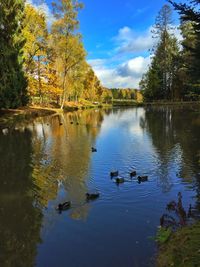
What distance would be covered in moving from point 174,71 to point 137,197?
6569 cm

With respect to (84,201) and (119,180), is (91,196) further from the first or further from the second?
(119,180)

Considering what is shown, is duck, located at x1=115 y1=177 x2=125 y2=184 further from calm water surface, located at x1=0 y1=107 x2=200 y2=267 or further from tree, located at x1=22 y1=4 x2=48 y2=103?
tree, located at x1=22 y1=4 x2=48 y2=103

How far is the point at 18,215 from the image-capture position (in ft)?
27.7

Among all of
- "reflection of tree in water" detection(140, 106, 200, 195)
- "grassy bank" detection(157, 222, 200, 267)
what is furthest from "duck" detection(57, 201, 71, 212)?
"reflection of tree in water" detection(140, 106, 200, 195)

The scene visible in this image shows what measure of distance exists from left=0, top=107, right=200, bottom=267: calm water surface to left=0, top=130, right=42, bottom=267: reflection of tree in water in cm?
2

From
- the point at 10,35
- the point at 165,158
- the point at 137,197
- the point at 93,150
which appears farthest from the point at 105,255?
the point at 10,35

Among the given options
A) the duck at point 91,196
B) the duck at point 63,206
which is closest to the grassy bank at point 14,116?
the duck at point 91,196

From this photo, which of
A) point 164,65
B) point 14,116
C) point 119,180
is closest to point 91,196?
point 119,180

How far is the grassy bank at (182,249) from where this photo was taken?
5082mm

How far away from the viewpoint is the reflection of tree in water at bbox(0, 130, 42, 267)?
6.46m

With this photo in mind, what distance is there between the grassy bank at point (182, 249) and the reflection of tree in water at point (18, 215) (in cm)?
271

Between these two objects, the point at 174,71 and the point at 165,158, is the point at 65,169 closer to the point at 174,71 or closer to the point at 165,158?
the point at 165,158

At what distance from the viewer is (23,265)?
604cm

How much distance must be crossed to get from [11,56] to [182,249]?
33.3 m
